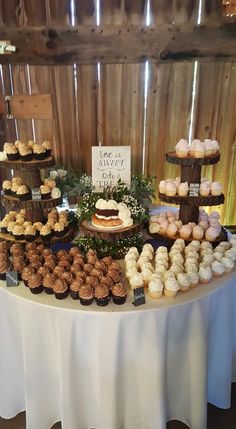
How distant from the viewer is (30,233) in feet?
5.72

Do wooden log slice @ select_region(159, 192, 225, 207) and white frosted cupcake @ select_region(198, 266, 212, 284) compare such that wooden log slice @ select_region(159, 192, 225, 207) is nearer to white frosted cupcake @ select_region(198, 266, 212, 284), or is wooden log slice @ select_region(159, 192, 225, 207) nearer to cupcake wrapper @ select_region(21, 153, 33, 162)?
→ white frosted cupcake @ select_region(198, 266, 212, 284)

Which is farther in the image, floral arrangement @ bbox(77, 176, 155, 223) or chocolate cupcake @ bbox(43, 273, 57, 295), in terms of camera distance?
floral arrangement @ bbox(77, 176, 155, 223)

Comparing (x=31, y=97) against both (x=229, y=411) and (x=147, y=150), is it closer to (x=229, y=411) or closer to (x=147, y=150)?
(x=147, y=150)

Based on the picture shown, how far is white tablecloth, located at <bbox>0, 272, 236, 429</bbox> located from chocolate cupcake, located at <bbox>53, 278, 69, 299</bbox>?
30mm

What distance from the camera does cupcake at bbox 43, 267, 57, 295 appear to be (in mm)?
1413

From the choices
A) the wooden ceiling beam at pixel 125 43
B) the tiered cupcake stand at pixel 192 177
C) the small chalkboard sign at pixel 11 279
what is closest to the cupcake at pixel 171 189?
the tiered cupcake stand at pixel 192 177

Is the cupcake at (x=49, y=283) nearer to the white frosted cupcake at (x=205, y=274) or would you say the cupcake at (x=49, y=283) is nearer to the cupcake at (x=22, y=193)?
the cupcake at (x=22, y=193)

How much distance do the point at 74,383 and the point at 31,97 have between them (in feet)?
7.53

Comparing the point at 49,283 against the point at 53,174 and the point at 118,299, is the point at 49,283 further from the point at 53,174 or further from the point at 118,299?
the point at 53,174

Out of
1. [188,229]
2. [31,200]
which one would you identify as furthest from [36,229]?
[188,229]

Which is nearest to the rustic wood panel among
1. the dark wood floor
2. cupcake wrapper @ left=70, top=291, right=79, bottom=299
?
cupcake wrapper @ left=70, top=291, right=79, bottom=299

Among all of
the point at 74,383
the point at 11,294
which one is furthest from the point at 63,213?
the point at 74,383

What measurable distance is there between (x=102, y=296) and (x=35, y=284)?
1.00 feet

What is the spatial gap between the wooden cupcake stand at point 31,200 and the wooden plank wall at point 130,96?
1.18m
